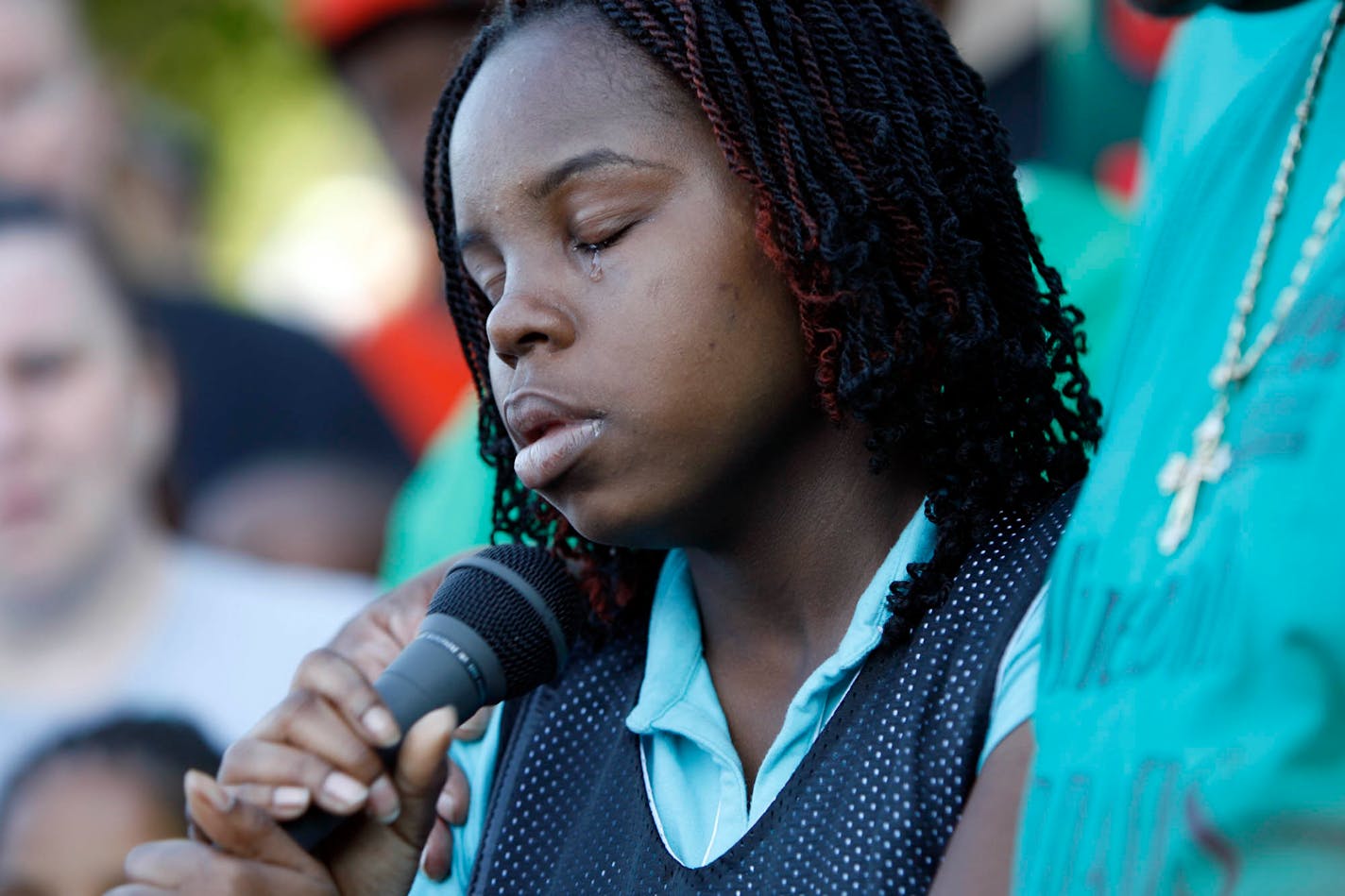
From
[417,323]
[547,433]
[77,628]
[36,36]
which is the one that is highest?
[547,433]

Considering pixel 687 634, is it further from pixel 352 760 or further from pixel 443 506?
pixel 443 506

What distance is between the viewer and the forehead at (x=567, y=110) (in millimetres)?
1736

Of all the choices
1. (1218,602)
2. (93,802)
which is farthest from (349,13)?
(1218,602)

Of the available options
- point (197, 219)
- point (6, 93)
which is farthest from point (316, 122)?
point (6, 93)

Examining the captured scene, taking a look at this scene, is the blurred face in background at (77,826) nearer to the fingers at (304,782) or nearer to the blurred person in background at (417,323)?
the blurred person in background at (417,323)

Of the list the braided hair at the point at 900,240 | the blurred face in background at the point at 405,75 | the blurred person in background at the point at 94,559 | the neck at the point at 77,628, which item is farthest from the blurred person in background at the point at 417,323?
the braided hair at the point at 900,240

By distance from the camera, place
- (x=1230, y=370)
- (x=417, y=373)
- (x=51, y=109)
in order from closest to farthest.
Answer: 1. (x=1230, y=370)
2. (x=51, y=109)
3. (x=417, y=373)

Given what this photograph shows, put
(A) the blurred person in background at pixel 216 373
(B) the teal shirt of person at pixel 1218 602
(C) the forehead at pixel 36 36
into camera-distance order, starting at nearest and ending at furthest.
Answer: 1. (B) the teal shirt of person at pixel 1218 602
2. (A) the blurred person in background at pixel 216 373
3. (C) the forehead at pixel 36 36

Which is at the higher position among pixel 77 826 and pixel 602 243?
pixel 602 243

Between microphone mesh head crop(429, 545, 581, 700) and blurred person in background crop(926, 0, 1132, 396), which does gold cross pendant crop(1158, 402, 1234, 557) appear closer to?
microphone mesh head crop(429, 545, 581, 700)

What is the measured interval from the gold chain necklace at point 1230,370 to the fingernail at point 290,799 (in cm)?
86

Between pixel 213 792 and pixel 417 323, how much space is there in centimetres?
356

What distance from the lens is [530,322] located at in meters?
1.70

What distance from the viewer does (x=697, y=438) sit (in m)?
1.72
